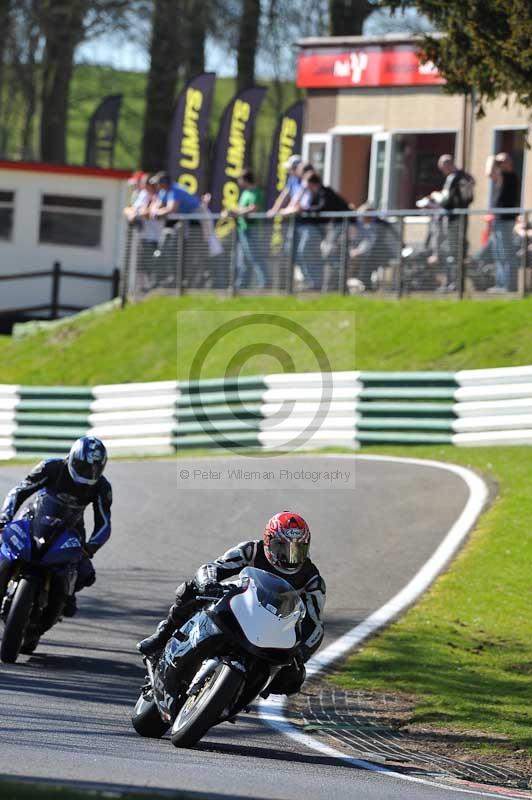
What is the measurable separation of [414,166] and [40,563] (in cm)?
1769

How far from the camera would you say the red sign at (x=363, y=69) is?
27.2 m

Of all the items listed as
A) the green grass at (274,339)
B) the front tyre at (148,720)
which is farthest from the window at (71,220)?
the front tyre at (148,720)

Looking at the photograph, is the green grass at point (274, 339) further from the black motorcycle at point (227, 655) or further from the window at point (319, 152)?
the black motorcycle at point (227, 655)

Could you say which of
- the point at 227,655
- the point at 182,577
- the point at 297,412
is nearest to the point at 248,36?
the point at 297,412

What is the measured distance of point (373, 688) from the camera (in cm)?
Answer: 1069

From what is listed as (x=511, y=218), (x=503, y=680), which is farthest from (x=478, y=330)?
(x=503, y=680)

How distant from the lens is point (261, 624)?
26.2ft

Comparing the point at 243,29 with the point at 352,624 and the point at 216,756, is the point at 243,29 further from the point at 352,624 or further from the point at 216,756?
the point at 216,756

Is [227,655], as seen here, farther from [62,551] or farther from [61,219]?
[61,219]

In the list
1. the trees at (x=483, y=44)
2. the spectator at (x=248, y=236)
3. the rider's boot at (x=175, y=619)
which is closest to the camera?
the rider's boot at (x=175, y=619)

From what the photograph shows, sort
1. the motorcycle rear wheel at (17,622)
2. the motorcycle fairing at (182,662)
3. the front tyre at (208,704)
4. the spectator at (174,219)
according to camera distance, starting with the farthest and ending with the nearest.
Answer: the spectator at (174,219)
the motorcycle rear wheel at (17,622)
the motorcycle fairing at (182,662)
the front tyre at (208,704)

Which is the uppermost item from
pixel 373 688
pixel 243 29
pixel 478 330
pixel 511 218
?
pixel 243 29

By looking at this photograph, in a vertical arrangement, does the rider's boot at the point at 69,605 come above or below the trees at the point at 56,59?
below

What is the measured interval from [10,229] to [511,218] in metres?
15.7
